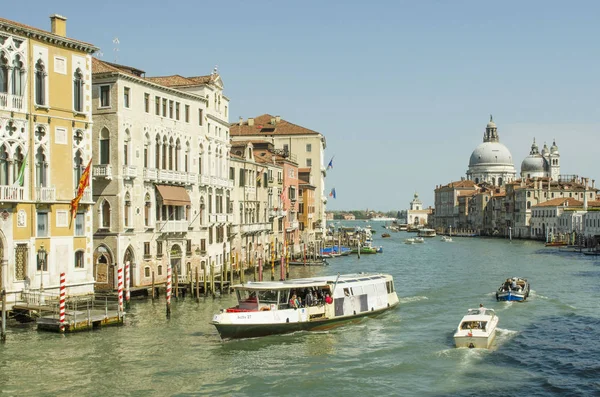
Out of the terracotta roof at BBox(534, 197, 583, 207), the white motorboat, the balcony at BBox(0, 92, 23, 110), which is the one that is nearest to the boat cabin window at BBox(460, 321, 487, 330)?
the white motorboat

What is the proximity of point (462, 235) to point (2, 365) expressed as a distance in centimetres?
13275

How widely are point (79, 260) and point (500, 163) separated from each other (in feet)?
551

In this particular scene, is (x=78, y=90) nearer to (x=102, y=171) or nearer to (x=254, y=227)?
(x=102, y=171)

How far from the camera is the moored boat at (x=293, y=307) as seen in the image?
80.1ft

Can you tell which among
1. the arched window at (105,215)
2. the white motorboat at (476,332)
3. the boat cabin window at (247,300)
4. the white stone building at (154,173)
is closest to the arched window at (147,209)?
the white stone building at (154,173)

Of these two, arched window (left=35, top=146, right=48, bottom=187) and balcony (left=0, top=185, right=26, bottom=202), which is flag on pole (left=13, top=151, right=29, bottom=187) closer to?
balcony (left=0, top=185, right=26, bottom=202)

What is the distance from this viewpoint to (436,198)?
599 feet

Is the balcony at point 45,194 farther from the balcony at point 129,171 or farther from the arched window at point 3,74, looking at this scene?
the balcony at point 129,171

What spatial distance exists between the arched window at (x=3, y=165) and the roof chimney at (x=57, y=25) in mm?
5110

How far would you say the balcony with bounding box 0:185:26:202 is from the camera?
82.7 feet

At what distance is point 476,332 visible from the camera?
23.7 meters

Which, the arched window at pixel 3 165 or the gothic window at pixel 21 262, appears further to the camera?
the gothic window at pixel 21 262

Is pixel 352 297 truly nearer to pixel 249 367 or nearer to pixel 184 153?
pixel 249 367

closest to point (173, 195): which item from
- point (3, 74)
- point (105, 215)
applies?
point (105, 215)
